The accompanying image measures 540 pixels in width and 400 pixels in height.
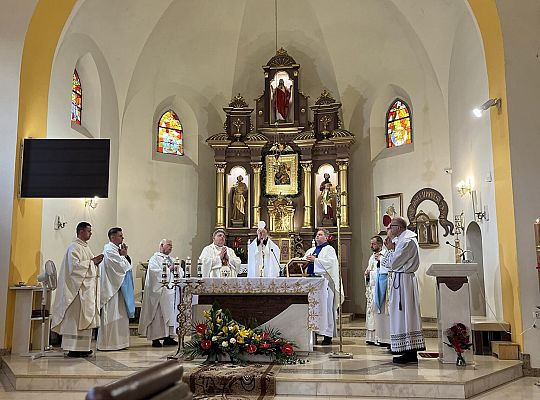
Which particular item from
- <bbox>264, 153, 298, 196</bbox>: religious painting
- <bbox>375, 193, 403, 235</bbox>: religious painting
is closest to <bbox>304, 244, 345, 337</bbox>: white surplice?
<bbox>375, 193, 403, 235</bbox>: religious painting

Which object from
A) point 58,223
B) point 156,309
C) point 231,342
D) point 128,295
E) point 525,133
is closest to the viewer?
point 231,342

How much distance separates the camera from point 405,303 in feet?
25.1

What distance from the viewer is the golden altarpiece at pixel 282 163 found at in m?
13.9

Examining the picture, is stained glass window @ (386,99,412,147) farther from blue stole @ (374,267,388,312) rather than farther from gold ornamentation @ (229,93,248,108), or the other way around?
blue stole @ (374,267,388,312)

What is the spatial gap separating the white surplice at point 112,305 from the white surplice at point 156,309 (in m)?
0.40

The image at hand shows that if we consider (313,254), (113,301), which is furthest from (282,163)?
(113,301)

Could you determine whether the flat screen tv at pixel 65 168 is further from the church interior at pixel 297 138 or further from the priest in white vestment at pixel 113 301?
the priest in white vestment at pixel 113 301

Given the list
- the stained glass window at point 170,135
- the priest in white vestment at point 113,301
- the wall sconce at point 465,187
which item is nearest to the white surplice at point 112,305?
the priest in white vestment at point 113,301

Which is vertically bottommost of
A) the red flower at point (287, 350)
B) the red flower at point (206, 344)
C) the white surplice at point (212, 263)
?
the red flower at point (287, 350)

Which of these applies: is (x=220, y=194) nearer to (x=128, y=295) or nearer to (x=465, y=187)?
(x=128, y=295)

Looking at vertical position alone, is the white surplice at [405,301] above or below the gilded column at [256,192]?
A: below

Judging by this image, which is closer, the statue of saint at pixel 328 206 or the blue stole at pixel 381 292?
the blue stole at pixel 381 292

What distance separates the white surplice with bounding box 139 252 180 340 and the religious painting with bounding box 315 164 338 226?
5175 mm

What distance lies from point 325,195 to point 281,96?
2.82 meters
